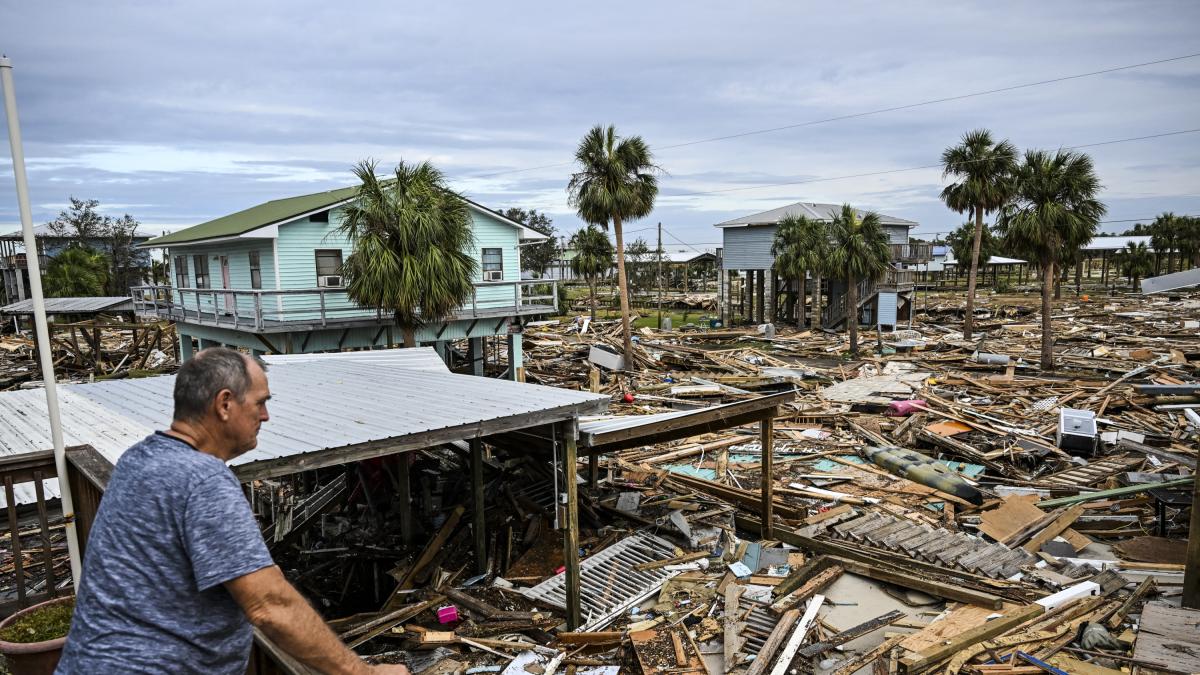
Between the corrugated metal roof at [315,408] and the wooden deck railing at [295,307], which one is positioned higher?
the wooden deck railing at [295,307]

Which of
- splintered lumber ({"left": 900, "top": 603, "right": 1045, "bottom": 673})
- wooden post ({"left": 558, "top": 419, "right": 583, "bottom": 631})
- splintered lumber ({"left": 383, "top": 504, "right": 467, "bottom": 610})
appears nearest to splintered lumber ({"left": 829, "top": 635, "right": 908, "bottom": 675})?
splintered lumber ({"left": 900, "top": 603, "right": 1045, "bottom": 673})

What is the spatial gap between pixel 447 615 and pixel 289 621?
7535 millimetres

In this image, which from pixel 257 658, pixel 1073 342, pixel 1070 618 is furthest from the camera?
pixel 1073 342

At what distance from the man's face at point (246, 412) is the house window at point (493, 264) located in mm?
24017

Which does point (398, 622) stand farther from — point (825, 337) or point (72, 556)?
point (825, 337)

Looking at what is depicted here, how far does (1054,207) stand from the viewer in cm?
2495

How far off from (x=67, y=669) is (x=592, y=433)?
7.26 metres

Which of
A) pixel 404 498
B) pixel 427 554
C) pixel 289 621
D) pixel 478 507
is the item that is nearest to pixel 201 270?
pixel 404 498

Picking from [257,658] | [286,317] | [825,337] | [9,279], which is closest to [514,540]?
[257,658]

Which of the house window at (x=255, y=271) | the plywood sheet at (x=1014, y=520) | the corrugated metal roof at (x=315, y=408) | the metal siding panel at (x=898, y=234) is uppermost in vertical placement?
the metal siding panel at (x=898, y=234)

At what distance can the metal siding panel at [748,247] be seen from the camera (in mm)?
46375

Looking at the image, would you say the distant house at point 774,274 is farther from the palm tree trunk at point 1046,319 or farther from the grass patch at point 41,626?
the grass patch at point 41,626

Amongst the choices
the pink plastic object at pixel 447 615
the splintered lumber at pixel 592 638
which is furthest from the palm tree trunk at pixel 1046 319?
the pink plastic object at pixel 447 615

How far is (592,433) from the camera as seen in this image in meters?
9.31
